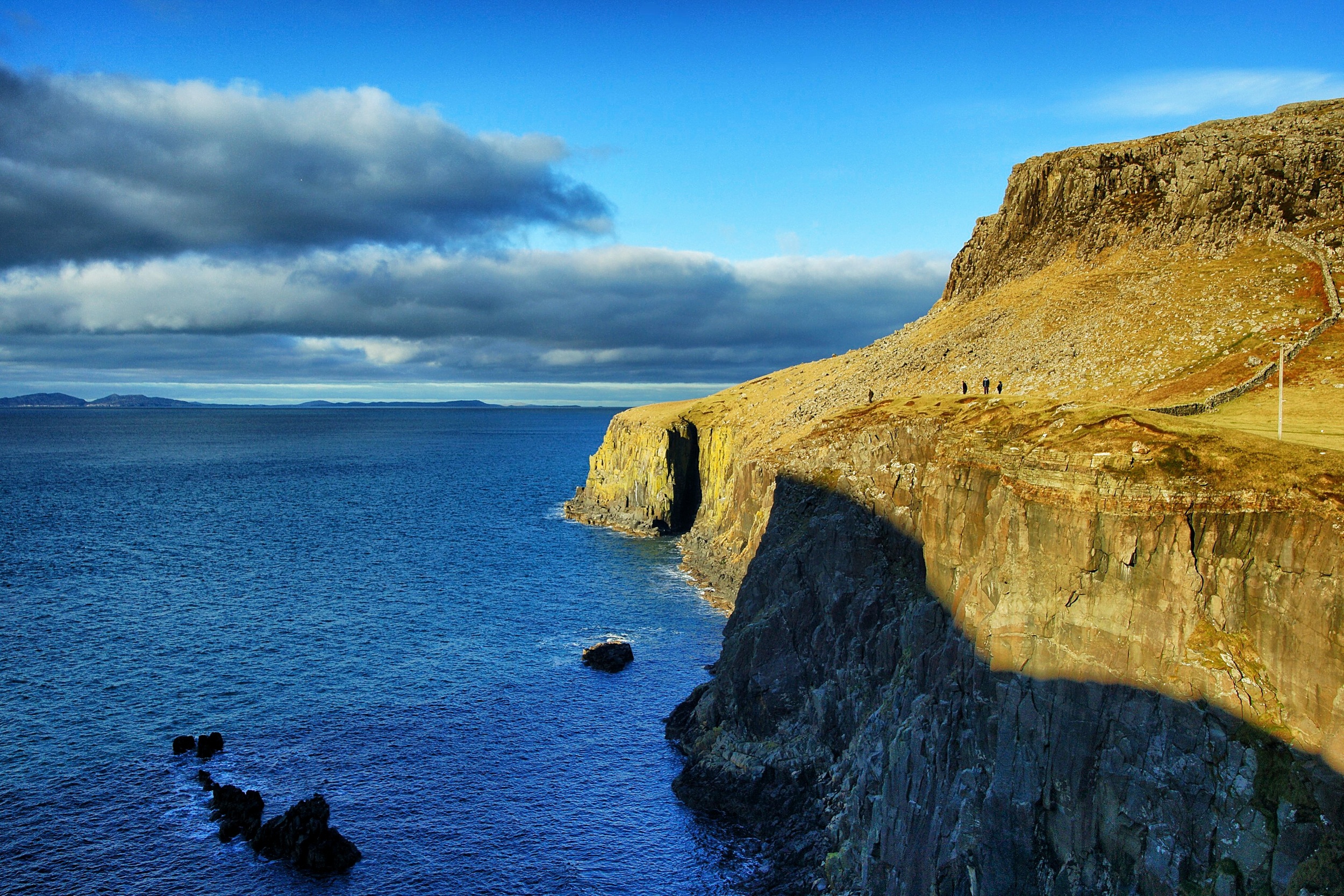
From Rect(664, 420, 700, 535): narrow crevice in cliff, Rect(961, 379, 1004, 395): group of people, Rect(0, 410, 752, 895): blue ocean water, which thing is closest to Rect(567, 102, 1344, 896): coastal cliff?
Rect(961, 379, 1004, 395): group of people

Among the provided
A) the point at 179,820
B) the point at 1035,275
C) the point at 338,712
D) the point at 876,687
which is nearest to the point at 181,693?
the point at 338,712

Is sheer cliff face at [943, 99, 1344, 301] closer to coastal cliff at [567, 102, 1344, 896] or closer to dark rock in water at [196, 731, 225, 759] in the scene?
coastal cliff at [567, 102, 1344, 896]

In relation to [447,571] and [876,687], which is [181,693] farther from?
[876,687]

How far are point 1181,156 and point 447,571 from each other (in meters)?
78.4

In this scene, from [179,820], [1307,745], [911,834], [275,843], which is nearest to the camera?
[1307,745]

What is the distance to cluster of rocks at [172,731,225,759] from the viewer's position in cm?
4675

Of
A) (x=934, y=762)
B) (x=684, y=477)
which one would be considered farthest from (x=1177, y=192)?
(x=684, y=477)

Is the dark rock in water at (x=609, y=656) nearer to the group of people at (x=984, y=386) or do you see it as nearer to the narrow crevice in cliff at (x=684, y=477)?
the group of people at (x=984, y=386)

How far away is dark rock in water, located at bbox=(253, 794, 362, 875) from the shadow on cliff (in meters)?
16.7

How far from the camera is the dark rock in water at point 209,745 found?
153ft

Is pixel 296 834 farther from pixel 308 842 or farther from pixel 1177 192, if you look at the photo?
pixel 1177 192

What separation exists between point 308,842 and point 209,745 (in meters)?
13.9

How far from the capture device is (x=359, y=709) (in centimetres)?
5300

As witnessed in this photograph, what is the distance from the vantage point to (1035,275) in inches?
3063
